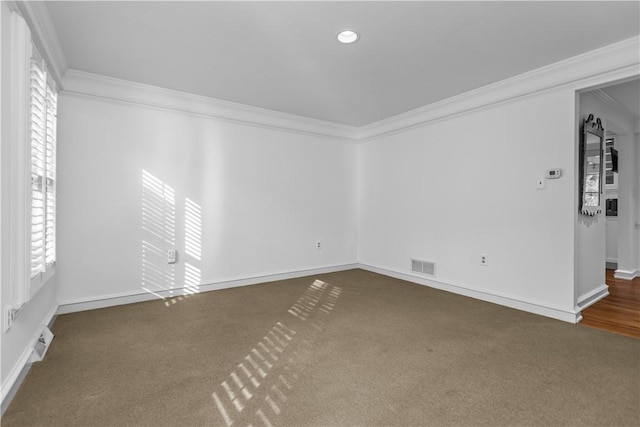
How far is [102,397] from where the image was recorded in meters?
1.82

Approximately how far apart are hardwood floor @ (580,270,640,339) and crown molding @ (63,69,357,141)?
12.9 ft

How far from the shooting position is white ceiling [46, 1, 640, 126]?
2.29 meters

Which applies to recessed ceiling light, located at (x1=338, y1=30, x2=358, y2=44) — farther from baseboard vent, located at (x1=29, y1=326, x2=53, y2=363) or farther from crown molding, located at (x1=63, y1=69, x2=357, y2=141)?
baseboard vent, located at (x1=29, y1=326, x2=53, y2=363)

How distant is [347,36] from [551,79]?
2.06m

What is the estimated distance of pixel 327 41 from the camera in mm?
2689

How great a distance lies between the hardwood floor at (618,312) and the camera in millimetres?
2902

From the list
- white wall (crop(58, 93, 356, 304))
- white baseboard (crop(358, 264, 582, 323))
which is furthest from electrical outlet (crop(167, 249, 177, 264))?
white baseboard (crop(358, 264, 582, 323))

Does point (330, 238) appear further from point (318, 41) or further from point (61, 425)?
point (61, 425)

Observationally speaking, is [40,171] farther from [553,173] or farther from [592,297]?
[592,297]

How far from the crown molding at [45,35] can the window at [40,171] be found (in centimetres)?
12

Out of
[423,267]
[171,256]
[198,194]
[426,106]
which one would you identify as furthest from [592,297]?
[171,256]

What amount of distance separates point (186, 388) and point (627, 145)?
20.5 feet

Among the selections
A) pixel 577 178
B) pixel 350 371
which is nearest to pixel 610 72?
pixel 577 178

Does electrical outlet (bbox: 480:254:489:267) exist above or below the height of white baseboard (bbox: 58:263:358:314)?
above
